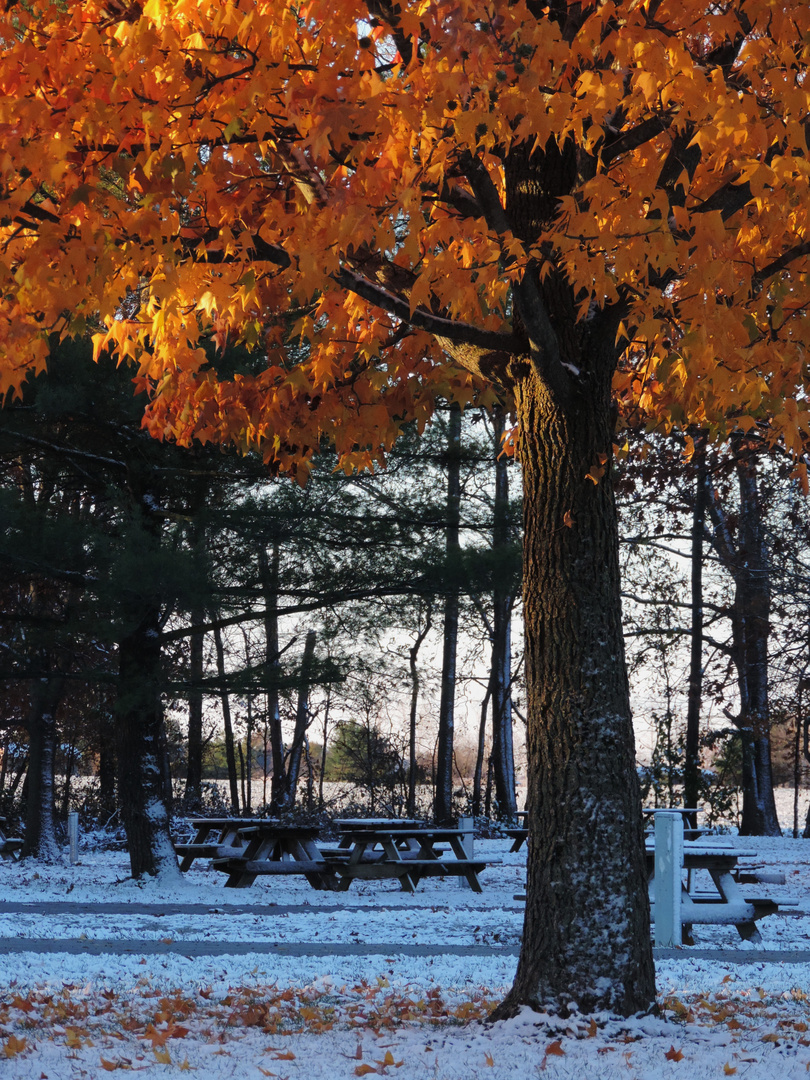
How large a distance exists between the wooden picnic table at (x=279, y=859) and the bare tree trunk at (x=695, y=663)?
1066 cm

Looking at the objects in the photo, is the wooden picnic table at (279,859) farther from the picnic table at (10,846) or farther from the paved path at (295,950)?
the picnic table at (10,846)

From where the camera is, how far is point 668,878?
25.0 feet

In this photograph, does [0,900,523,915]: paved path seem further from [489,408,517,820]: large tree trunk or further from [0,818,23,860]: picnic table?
[489,408,517,820]: large tree trunk

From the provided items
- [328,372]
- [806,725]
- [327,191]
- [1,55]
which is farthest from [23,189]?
[806,725]

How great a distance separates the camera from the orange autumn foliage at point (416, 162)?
156 inches

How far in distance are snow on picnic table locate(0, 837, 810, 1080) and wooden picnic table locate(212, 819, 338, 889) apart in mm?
1520

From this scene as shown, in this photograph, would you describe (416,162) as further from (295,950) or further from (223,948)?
(223,948)

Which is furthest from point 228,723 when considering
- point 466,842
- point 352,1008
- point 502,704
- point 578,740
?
point 578,740

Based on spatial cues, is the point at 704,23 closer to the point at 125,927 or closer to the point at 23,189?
the point at 23,189

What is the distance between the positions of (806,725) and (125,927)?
680 inches

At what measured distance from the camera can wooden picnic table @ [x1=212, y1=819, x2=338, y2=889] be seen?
461 inches

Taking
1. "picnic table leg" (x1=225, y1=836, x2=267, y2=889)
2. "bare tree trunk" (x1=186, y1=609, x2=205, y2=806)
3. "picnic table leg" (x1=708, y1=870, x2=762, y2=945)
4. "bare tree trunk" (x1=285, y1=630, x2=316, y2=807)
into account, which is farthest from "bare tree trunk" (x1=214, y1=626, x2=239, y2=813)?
"picnic table leg" (x1=708, y1=870, x2=762, y2=945)

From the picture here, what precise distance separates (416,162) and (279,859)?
9.66 metres

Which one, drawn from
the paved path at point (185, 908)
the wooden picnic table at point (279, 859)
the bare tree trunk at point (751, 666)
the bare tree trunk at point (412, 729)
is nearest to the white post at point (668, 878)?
the paved path at point (185, 908)
